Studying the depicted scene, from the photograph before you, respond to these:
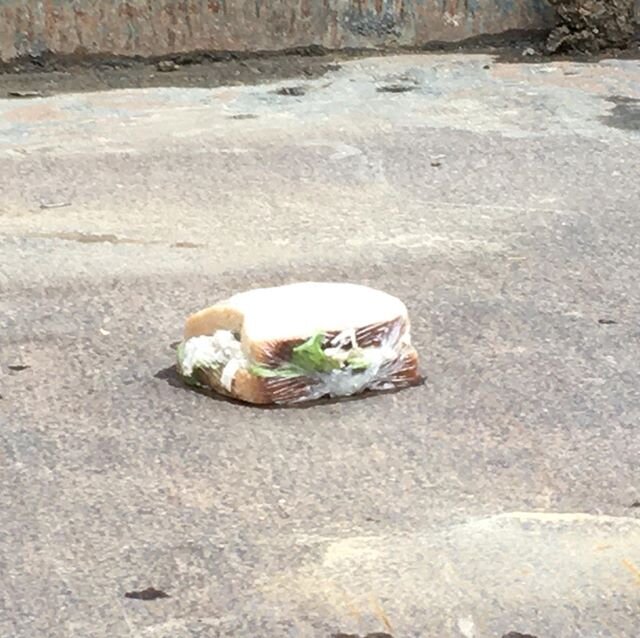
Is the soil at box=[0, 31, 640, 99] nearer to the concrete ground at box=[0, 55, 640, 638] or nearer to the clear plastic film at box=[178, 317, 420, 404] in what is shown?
the concrete ground at box=[0, 55, 640, 638]

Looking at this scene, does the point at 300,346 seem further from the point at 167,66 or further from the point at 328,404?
the point at 167,66

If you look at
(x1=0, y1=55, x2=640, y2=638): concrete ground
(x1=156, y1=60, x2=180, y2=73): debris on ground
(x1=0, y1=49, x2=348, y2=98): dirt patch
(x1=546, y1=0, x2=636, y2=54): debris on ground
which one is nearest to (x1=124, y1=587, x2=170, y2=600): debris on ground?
(x1=0, y1=55, x2=640, y2=638): concrete ground

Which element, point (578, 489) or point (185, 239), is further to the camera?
point (185, 239)

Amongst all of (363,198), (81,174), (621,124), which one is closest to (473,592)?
(363,198)

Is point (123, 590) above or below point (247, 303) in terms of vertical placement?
below

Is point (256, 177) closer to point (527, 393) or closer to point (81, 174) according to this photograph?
point (81, 174)

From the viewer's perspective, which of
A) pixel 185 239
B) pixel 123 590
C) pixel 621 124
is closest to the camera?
pixel 123 590
